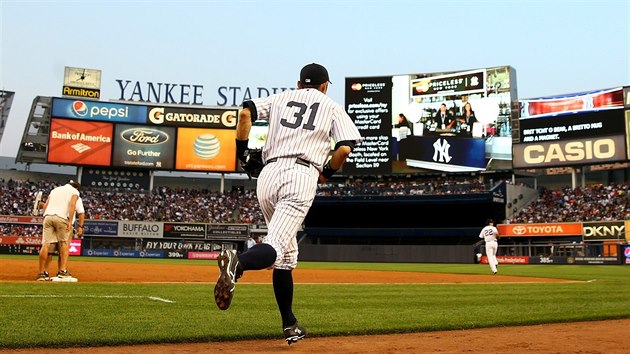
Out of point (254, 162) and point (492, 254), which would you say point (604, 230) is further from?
point (254, 162)

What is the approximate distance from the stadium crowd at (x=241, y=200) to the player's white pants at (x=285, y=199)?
36.7 meters

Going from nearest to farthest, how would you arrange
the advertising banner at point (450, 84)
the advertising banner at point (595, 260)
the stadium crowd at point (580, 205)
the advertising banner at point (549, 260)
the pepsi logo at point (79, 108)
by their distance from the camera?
the advertising banner at point (595, 260) < the advertising banner at point (549, 260) < the stadium crowd at point (580, 205) < the advertising banner at point (450, 84) < the pepsi logo at point (79, 108)

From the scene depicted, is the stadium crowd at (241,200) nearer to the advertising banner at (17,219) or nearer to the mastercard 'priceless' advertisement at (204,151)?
the advertising banner at (17,219)

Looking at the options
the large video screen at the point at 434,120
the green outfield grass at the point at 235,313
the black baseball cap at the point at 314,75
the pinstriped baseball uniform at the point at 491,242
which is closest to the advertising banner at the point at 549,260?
the large video screen at the point at 434,120

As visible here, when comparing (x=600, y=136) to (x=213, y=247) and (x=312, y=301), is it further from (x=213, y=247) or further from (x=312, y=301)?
(x=312, y=301)

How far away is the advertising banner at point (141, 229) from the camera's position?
142ft

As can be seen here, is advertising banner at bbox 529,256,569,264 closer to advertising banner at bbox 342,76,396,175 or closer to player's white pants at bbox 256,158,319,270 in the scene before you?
advertising banner at bbox 342,76,396,175

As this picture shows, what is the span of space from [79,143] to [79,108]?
2.89m

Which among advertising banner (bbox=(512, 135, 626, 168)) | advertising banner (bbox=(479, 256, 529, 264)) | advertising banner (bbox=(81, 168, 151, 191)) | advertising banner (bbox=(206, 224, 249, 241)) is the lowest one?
advertising banner (bbox=(479, 256, 529, 264))

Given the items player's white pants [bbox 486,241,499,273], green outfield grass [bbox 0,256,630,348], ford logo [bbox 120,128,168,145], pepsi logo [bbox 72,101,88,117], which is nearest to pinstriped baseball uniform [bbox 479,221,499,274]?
player's white pants [bbox 486,241,499,273]

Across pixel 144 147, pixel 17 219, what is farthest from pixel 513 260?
pixel 17 219

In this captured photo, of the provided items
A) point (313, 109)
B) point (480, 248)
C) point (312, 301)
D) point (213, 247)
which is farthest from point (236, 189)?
point (313, 109)

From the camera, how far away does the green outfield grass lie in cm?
462

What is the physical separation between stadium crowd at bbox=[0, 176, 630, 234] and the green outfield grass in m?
32.2
